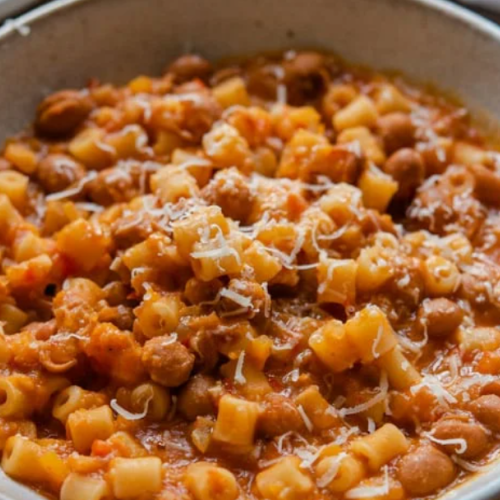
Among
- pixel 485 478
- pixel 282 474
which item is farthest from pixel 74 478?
pixel 485 478

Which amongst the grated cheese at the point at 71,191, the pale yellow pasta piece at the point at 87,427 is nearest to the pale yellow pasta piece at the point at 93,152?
the grated cheese at the point at 71,191

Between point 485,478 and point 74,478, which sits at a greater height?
point 485,478

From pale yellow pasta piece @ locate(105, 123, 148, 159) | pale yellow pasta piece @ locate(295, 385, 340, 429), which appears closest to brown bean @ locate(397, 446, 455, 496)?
pale yellow pasta piece @ locate(295, 385, 340, 429)

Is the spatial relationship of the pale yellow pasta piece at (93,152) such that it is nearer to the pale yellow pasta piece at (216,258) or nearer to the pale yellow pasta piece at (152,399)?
the pale yellow pasta piece at (216,258)

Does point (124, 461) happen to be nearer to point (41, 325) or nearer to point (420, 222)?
point (41, 325)

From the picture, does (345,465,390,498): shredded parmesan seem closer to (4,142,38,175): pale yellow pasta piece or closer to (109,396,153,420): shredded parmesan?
(109,396,153,420): shredded parmesan

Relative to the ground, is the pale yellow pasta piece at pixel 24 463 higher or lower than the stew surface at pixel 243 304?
lower
